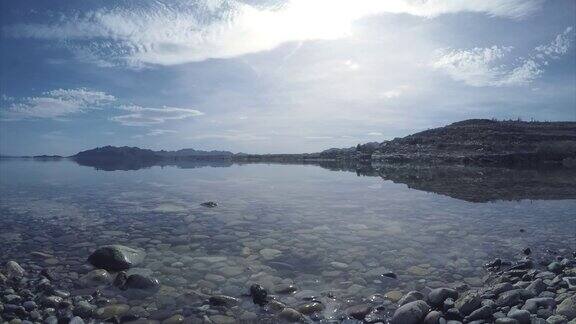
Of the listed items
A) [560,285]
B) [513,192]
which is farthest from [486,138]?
[560,285]

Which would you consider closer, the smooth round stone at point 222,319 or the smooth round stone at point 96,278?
the smooth round stone at point 222,319

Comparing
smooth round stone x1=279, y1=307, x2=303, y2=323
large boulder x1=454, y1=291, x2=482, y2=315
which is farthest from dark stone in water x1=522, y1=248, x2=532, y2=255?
smooth round stone x1=279, y1=307, x2=303, y2=323

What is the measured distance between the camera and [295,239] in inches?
527

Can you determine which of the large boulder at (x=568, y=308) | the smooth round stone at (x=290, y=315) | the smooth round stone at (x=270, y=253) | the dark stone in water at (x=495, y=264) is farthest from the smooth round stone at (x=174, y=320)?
the dark stone in water at (x=495, y=264)

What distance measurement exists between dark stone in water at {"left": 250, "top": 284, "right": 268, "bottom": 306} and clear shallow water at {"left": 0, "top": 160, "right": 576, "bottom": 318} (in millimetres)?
205

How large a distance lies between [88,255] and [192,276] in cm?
396

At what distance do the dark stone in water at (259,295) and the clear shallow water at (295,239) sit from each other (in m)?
0.20

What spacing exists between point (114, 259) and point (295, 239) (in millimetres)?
5808

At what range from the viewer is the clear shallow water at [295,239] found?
9.34 m

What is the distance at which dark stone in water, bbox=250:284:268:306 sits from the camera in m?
7.90

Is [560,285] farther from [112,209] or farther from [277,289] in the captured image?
[112,209]

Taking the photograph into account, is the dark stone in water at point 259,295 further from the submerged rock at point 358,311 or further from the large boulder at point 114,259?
the large boulder at point 114,259

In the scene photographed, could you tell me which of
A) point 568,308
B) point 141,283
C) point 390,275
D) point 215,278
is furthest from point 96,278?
point 568,308

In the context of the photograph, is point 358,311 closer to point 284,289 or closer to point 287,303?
point 287,303
